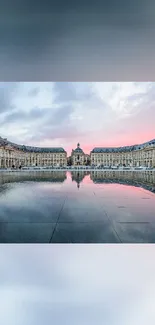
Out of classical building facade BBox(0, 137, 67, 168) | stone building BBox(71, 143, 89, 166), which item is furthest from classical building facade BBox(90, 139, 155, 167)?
classical building facade BBox(0, 137, 67, 168)

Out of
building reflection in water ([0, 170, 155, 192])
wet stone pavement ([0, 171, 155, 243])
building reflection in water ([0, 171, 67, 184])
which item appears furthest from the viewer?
building reflection in water ([0, 171, 67, 184])

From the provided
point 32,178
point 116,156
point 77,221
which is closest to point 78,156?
point 116,156

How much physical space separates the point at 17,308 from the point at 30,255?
1.13 m

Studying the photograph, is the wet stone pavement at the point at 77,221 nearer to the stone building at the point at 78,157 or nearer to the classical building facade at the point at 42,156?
the classical building facade at the point at 42,156

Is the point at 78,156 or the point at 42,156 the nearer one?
the point at 78,156

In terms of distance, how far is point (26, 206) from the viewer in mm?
5879

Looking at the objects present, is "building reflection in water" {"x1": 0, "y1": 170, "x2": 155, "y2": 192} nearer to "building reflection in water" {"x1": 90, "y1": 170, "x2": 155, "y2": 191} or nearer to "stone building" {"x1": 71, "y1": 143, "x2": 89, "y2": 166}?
"building reflection in water" {"x1": 90, "y1": 170, "x2": 155, "y2": 191}

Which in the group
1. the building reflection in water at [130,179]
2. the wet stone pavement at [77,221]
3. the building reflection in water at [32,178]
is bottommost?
the wet stone pavement at [77,221]

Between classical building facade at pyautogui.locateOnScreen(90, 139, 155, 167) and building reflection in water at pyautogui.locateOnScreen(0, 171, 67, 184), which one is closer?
building reflection in water at pyautogui.locateOnScreen(0, 171, 67, 184)

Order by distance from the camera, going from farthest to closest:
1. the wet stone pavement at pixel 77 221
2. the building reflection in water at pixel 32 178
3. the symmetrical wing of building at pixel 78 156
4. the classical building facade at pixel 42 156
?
the classical building facade at pixel 42 156 → the symmetrical wing of building at pixel 78 156 → the building reflection in water at pixel 32 178 → the wet stone pavement at pixel 77 221

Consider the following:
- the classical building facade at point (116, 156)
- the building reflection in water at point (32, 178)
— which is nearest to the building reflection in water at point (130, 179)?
the building reflection in water at point (32, 178)

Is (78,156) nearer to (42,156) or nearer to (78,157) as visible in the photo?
(78,157)
